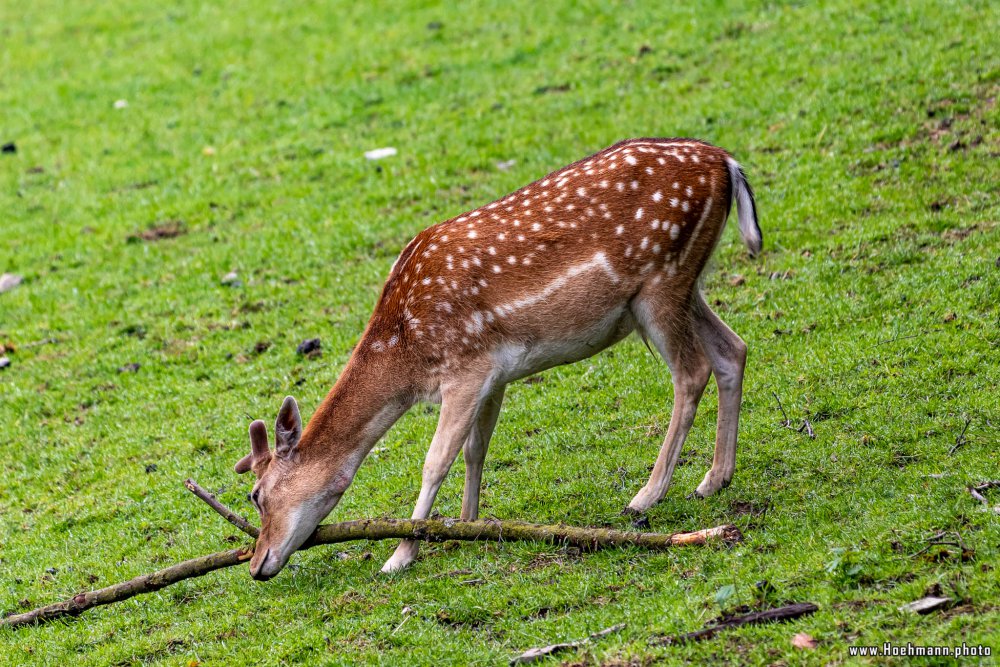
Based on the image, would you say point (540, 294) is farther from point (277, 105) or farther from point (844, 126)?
point (277, 105)

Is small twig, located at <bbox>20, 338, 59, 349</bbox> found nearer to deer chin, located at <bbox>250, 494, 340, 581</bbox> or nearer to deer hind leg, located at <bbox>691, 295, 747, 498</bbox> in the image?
deer chin, located at <bbox>250, 494, 340, 581</bbox>

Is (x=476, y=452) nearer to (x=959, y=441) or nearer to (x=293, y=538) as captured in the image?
(x=293, y=538)

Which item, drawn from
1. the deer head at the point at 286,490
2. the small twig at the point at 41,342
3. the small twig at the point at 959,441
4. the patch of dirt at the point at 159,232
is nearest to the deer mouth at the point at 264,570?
the deer head at the point at 286,490

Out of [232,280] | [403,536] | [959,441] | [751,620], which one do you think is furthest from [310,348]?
[751,620]

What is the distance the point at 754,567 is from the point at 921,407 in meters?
2.09

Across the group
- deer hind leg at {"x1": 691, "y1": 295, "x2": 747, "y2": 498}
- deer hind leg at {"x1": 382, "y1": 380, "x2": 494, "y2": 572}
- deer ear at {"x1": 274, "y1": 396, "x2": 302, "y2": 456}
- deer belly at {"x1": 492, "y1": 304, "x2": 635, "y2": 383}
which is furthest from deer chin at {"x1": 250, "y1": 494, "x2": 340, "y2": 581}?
deer hind leg at {"x1": 691, "y1": 295, "x2": 747, "y2": 498}

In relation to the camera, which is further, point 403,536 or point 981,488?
point 403,536

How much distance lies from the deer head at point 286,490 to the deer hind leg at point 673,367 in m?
1.75

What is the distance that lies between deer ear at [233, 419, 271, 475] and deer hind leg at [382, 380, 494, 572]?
0.92 m

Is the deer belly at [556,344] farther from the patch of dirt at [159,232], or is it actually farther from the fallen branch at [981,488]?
the patch of dirt at [159,232]

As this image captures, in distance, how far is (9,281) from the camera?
477 inches

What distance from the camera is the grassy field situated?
5641 mm

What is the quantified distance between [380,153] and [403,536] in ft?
25.3

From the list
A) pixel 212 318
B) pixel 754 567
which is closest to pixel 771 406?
pixel 754 567
